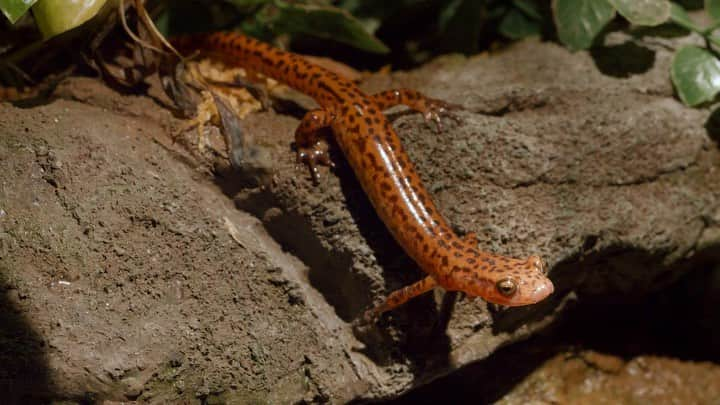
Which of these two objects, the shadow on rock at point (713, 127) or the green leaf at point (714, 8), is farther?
the shadow on rock at point (713, 127)

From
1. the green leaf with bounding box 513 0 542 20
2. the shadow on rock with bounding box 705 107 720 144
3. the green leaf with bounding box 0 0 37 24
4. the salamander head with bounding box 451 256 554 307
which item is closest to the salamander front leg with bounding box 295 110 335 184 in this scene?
the salamander head with bounding box 451 256 554 307

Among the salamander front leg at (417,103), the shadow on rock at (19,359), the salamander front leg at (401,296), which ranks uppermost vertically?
the salamander front leg at (417,103)

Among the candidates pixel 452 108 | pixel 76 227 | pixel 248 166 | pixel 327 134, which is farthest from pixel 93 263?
pixel 452 108

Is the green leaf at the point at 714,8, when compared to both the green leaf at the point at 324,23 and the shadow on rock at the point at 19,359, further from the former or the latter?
the shadow on rock at the point at 19,359

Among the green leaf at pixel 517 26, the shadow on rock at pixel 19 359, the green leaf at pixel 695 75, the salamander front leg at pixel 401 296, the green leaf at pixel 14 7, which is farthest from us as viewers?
the green leaf at pixel 517 26

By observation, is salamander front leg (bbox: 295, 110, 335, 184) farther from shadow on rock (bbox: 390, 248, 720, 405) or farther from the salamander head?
shadow on rock (bbox: 390, 248, 720, 405)

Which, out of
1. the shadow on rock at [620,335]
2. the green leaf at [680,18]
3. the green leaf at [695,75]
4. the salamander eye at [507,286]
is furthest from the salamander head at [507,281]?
the green leaf at [680,18]


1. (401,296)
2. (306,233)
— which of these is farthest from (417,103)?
(401,296)

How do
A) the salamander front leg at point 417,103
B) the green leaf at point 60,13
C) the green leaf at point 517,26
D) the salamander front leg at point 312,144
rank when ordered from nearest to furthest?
1. the green leaf at point 60,13
2. the salamander front leg at point 312,144
3. the salamander front leg at point 417,103
4. the green leaf at point 517,26
